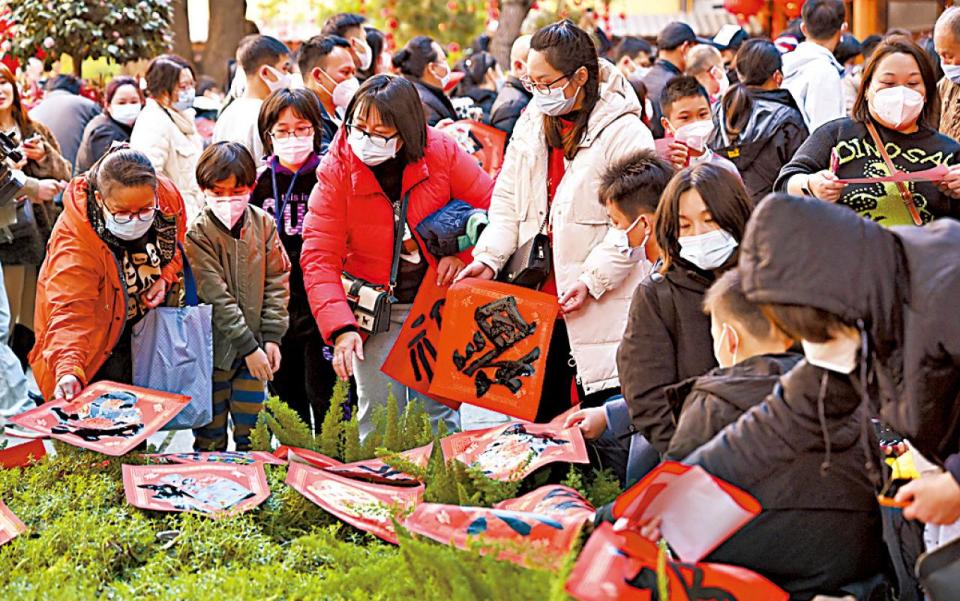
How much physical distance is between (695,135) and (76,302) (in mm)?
3123

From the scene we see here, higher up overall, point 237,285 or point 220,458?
point 237,285

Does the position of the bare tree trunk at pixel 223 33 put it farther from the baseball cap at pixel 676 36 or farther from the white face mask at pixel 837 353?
the white face mask at pixel 837 353

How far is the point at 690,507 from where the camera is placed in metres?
2.70

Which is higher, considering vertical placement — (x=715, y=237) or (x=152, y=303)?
(x=715, y=237)

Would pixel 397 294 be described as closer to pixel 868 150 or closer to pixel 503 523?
pixel 868 150

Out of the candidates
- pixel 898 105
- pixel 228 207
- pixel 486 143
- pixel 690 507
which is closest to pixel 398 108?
pixel 228 207

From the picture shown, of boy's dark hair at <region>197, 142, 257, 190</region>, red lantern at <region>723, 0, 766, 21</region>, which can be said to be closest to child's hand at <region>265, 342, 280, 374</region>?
boy's dark hair at <region>197, 142, 257, 190</region>

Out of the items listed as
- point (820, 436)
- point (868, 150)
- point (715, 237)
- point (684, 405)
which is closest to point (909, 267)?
point (820, 436)

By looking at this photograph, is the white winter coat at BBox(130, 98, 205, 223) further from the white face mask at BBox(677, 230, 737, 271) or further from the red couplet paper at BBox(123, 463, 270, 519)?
the white face mask at BBox(677, 230, 737, 271)

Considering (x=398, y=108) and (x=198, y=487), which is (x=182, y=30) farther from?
(x=198, y=487)

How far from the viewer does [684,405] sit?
321cm

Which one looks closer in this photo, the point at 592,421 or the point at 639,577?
the point at 639,577

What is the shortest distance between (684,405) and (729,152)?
3.58m

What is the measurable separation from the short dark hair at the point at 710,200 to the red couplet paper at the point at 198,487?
1519 mm
